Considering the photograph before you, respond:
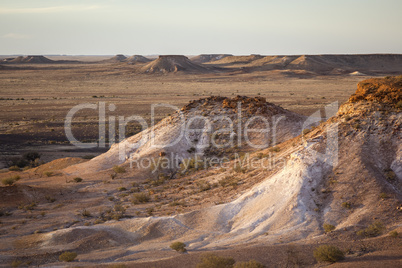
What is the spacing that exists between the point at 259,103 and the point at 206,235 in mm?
10268

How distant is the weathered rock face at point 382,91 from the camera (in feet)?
40.5

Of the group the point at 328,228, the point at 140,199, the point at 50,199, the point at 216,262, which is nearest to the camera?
the point at 216,262

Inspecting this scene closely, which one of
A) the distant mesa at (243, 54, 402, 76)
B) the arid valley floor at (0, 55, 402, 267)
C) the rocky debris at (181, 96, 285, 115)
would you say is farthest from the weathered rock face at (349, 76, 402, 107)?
the distant mesa at (243, 54, 402, 76)

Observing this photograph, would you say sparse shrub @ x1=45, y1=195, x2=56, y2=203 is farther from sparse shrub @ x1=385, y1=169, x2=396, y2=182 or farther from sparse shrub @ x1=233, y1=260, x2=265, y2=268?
sparse shrub @ x1=385, y1=169, x2=396, y2=182

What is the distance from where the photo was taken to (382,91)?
12.6 meters

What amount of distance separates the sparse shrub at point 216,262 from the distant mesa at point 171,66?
9282 cm

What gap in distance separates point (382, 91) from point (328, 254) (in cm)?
719

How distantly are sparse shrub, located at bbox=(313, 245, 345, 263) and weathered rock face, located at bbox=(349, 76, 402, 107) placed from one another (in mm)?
6369

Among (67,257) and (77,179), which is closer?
(67,257)

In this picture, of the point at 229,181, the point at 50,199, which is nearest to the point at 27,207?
the point at 50,199

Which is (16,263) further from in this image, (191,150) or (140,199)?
(191,150)

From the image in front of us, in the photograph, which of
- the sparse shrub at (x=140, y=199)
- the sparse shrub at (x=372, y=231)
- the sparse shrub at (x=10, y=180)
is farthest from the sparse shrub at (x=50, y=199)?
the sparse shrub at (x=372, y=231)

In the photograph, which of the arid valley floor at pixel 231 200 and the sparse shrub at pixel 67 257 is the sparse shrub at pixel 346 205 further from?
the sparse shrub at pixel 67 257

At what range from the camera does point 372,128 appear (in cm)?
1173
